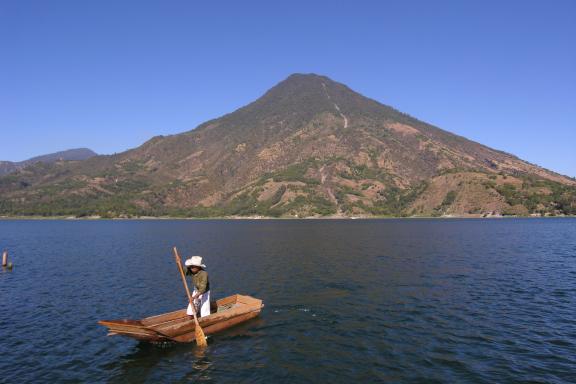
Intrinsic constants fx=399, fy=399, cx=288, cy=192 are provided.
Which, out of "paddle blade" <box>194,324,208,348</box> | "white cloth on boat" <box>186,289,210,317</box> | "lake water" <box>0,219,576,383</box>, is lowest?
"lake water" <box>0,219,576,383</box>

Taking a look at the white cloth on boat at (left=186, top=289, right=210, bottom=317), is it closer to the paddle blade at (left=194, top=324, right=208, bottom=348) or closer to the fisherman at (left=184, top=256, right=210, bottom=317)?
the fisherman at (left=184, top=256, right=210, bottom=317)

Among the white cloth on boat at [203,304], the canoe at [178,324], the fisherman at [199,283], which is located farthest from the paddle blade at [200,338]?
the white cloth on boat at [203,304]

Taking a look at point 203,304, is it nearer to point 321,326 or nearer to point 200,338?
point 200,338

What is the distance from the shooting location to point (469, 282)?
4512 cm

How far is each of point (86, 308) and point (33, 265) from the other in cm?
3803

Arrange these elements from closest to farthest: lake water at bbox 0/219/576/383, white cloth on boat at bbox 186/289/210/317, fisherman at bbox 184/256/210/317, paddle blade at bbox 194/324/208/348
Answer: lake water at bbox 0/219/576/383 → paddle blade at bbox 194/324/208/348 → fisherman at bbox 184/256/210/317 → white cloth on boat at bbox 186/289/210/317

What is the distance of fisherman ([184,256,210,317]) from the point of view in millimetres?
26891

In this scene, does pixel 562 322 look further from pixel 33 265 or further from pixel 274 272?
pixel 33 265

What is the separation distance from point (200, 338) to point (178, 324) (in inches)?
66.3

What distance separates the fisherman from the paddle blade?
53.6 inches

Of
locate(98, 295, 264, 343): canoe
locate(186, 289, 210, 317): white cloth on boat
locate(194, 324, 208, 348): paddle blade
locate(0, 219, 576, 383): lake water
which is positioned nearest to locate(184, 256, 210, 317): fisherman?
locate(186, 289, 210, 317): white cloth on boat

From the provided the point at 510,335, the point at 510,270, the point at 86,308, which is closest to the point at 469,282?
the point at 510,270

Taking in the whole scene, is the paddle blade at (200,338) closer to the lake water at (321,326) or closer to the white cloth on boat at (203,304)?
the lake water at (321,326)

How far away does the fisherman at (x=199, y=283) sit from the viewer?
26.9m
